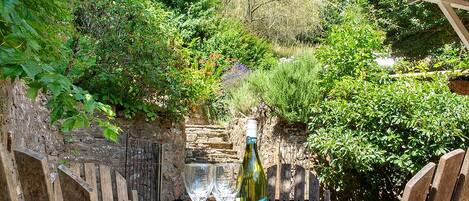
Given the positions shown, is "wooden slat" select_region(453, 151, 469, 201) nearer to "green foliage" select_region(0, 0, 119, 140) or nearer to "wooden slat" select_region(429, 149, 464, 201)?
"wooden slat" select_region(429, 149, 464, 201)

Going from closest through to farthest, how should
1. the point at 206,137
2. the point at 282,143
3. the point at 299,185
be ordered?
1. the point at 299,185
2. the point at 282,143
3. the point at 206,137

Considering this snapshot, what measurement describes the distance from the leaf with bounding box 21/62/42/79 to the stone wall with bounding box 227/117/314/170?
15.3 ft

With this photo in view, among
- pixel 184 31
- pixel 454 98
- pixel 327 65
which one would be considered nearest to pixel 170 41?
pixel 327 65

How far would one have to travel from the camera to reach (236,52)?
404 inches

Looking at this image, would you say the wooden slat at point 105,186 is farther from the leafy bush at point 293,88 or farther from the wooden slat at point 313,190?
the leafy bush at point 293,88

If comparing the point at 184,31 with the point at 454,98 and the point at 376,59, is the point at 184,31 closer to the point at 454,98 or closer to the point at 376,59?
the point at 376,59

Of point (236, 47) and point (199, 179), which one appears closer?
point (199, 179)

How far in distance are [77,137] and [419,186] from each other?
4192 mm

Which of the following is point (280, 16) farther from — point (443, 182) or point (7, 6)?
point (443, 182)

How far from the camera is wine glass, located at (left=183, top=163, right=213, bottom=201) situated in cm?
168

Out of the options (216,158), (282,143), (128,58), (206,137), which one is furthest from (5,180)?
(206,137)

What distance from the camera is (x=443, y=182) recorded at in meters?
0.84

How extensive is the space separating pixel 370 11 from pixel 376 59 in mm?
3698

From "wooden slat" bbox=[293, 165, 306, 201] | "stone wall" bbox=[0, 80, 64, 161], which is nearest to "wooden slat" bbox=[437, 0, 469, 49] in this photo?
"wooden slat" bbox=[293, 165, 306, 201]
